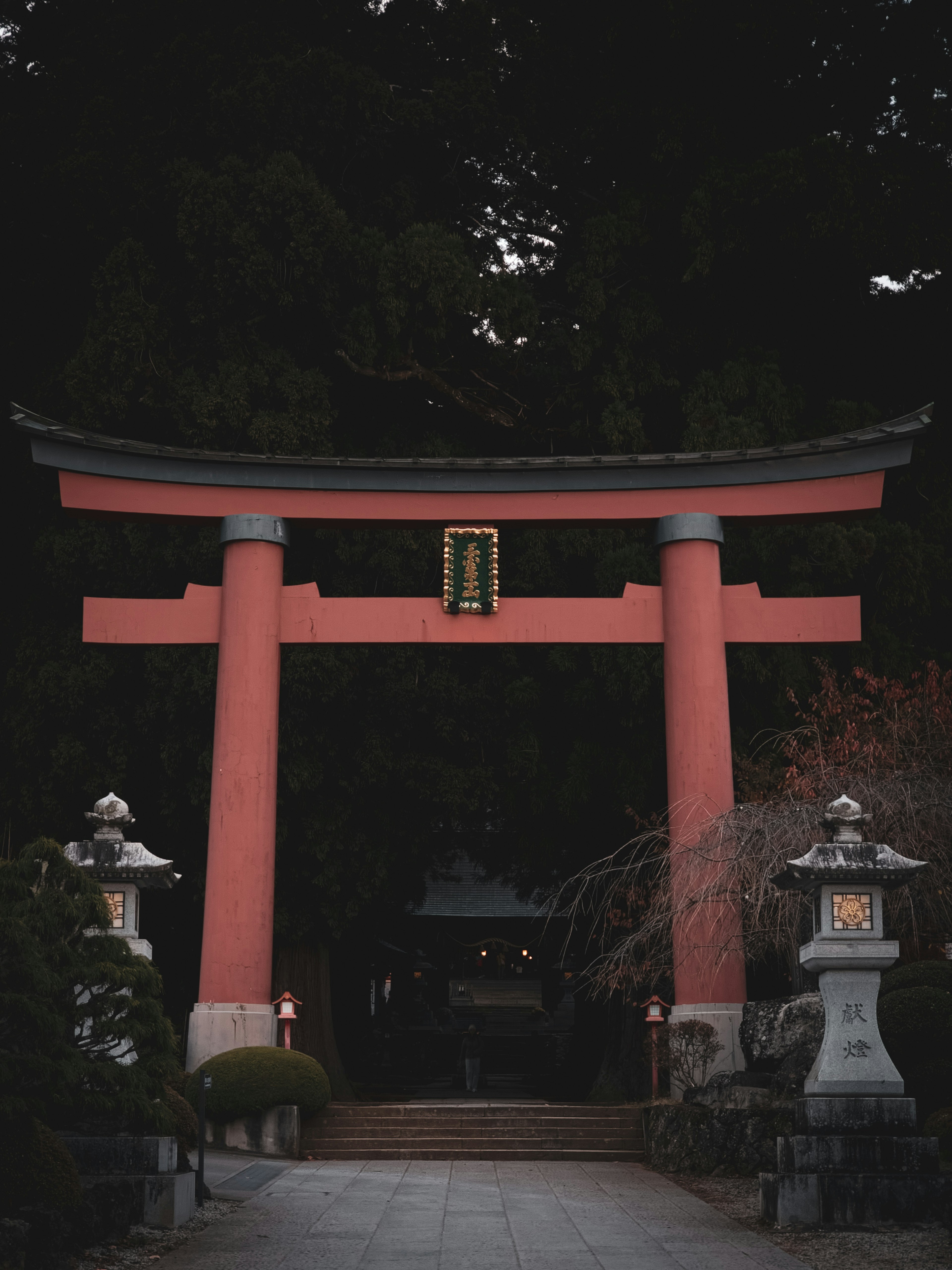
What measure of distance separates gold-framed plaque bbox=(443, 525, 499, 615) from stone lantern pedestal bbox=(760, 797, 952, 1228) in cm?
636

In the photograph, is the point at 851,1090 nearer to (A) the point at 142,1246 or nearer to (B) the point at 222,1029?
(A) the point at 142,1246

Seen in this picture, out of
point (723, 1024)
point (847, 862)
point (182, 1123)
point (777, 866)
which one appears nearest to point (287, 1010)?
point (723, 1024)

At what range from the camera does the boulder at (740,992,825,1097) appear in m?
10.8

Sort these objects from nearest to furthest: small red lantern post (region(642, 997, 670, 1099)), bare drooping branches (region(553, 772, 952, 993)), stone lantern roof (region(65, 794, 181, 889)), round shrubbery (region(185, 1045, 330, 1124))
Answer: stone lantern roof (region(65, 794, 181, 889)) < bare drooping branches (region(553, 772, 952, 993)) < round shrubbery (region(185, 1045, 330, 1124)) < small red lantern post (region(642, 997, 670, 1099))

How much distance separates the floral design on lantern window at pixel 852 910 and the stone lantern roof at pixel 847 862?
0.12 meters

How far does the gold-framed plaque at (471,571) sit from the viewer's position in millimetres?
14852

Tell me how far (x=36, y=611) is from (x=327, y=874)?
5.36 meters

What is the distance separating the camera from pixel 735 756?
15.8 meters

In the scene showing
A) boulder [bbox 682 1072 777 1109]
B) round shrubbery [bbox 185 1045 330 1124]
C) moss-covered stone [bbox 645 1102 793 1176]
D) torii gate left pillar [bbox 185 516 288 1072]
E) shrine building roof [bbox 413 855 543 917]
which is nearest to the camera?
moss-covered stone [bbox 645 1102 793 1176]

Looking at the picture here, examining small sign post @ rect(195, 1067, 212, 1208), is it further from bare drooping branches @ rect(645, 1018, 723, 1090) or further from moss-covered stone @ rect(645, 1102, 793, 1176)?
bare drooping branches @ rect(645, 1018, 723, 1090)

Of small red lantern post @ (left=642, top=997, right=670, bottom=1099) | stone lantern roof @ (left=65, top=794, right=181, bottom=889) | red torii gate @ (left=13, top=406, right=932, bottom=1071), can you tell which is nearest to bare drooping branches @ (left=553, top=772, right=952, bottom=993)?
small red lantern post @ (left=642, top=997, right=670, bottom=1099)

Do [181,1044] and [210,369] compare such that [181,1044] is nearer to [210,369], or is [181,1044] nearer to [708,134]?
[210,369]

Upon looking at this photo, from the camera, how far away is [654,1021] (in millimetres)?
14766

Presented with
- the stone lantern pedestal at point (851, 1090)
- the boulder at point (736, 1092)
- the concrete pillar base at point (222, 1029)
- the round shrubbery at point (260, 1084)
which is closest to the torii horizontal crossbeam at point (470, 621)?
the concrete pillar base at point (222, 1029)
